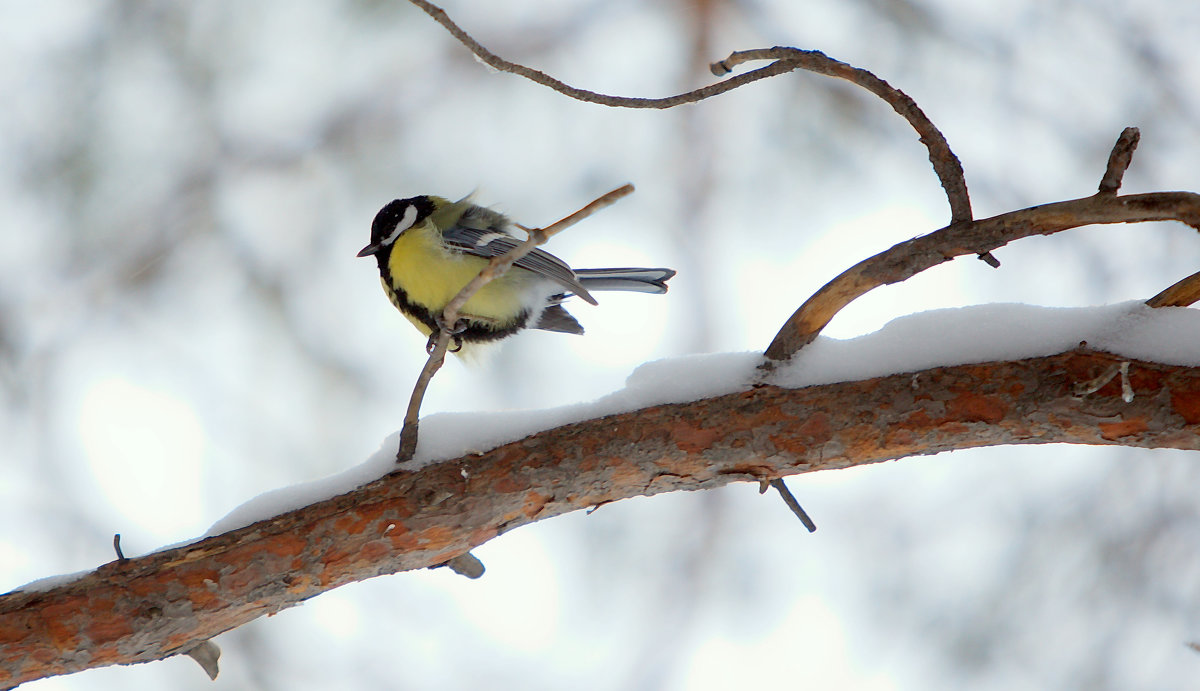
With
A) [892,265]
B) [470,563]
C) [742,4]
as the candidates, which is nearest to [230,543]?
[470,563]

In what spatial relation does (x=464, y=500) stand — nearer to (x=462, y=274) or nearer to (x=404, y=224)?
(x=462, y=274)

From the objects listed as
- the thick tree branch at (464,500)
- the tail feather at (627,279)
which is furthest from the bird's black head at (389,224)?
the thick tree branch at (464,500)

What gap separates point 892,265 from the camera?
44.8 inches

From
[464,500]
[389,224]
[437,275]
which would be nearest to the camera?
[464,500]

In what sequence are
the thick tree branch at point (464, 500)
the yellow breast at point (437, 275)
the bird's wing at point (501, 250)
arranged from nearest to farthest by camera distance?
the thick tree branch at point (464, 500) < the bird's wing at point (501, 250) < the yellow breast at point (437, 275)

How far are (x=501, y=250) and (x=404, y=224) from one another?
0.93 feet

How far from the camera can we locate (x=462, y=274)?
1.97m

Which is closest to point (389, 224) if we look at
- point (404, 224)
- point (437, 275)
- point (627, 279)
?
point (404, 224)

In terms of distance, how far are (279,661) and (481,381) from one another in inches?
40.2

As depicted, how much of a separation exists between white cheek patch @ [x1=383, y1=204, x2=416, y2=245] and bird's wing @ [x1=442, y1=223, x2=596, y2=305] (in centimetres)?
11

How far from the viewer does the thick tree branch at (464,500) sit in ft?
3.99

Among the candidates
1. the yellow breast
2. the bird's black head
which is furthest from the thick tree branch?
the bird's black head

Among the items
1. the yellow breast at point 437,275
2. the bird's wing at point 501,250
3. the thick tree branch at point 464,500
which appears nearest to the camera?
the thick tree branch at point 464,500

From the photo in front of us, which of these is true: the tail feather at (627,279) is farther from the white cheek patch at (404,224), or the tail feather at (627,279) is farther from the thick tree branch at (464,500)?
the thick tree branch at (464,500)
